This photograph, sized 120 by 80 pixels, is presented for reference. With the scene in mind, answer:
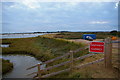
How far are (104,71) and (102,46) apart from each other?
4.37ft

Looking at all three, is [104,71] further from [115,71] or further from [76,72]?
[76,72]

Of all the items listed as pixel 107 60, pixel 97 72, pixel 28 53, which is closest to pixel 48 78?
pixel 97 72

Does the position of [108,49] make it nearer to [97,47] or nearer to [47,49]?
[97,47]

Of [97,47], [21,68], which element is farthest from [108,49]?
[21,68]

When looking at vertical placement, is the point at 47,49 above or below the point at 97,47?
below

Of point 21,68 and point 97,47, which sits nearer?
point 97,47

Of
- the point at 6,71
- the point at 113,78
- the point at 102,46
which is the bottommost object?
the point at 6,71

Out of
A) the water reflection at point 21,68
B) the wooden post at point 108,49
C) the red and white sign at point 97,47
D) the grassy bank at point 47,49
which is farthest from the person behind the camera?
the grassy bank at point 47,49

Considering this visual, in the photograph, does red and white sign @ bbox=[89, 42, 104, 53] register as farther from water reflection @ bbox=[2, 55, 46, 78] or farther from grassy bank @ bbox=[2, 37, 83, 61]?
grassy bank @ bbox=[2, 37, 83, 61]

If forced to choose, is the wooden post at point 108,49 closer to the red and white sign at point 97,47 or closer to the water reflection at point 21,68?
the red and white sign at point 97,47

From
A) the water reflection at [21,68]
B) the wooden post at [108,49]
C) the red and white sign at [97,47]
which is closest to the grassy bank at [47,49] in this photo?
the water reflection at [21,68]

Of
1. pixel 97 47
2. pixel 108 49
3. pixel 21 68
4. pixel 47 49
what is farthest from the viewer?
pixel 47 49

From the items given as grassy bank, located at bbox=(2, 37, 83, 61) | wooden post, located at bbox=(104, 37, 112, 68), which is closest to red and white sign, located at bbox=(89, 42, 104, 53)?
wooden post, located at bbox=(104, 37, 112, 68)

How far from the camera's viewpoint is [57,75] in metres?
7.39
